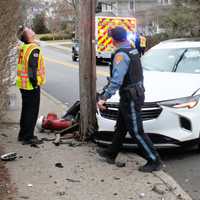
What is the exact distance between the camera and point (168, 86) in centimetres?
745

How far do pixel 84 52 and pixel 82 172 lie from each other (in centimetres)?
231

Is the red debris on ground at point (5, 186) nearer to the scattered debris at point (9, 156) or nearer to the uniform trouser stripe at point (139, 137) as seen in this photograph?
the scattered debris at point (9, 156)

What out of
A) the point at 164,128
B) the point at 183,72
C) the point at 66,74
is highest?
the point at 183,72

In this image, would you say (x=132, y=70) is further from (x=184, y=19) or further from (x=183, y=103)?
(x=184, y=19)

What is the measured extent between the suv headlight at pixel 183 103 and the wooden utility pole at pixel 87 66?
1.48 metres

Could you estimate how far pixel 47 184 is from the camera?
19.3 ft

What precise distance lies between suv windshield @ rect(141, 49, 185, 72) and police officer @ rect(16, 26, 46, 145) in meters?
1.99

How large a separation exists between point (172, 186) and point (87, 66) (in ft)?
9.30

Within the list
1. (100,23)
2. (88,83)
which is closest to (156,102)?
(88,83)

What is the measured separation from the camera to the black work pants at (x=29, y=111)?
777 centimetres

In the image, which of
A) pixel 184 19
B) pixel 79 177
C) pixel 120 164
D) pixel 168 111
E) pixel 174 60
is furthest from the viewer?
pixel 184 19

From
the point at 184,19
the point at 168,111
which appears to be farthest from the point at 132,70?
the point at 184,19

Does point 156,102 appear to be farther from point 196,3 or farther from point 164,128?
point 196,3

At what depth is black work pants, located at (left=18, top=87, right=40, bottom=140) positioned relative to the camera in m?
7.77
